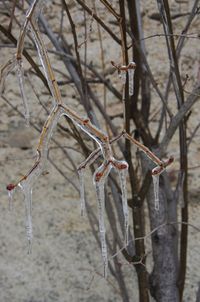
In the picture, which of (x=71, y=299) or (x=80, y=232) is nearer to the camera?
(x=71, y=299)

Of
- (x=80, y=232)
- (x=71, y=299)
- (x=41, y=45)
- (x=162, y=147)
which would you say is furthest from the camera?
(x=80, y=232)

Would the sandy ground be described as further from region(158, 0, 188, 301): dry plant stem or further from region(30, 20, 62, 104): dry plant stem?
region(30, 20, 62, 104): dry plant stem

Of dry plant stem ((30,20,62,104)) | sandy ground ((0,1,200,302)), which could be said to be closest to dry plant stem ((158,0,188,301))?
sandy ground ((0,1,200,302))

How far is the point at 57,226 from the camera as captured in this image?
219cm

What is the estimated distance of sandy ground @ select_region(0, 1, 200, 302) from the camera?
197 centimetres

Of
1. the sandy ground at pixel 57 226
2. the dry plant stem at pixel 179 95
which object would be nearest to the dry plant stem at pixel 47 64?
the dry plant stem at pixel 179 95

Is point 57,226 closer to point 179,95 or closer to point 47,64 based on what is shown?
point 179,95

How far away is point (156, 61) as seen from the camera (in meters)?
2.57

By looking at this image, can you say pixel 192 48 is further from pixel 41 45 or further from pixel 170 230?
pixel 41 45

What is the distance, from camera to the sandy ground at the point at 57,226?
1.97 m

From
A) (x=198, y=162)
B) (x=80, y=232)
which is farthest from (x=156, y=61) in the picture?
(x=80, y=232)

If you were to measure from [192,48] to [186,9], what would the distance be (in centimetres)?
19

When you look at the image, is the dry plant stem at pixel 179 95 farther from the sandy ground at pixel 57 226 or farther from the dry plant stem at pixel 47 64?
the dry plant stem at pixel 47 64

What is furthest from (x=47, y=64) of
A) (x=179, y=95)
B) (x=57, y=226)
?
(x=57, y=226)
